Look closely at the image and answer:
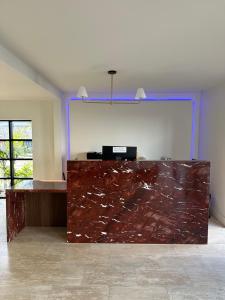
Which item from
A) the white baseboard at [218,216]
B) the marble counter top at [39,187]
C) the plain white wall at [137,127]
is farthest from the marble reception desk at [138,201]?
the plain white wall at [137,127]

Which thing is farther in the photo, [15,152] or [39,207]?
[15,152]

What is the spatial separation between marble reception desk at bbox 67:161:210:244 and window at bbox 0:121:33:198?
120 inches

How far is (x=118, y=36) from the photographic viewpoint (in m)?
2.22

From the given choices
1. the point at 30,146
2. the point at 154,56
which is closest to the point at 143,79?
the point at 154,56

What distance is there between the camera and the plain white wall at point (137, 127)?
563 cm

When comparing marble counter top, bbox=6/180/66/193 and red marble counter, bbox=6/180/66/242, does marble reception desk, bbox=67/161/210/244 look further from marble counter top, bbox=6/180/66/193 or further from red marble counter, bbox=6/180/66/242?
red marble counter, bbox=6/180/66/242

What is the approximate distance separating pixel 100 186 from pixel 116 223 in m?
0.62

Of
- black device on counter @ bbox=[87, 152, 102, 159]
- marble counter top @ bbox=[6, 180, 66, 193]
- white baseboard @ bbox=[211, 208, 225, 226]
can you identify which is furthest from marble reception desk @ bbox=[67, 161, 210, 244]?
black device on counter @ bbox=[87, 152, 102, 159]

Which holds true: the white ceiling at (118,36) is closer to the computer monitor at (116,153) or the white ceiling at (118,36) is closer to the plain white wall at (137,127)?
the computer monitor at (116,153)

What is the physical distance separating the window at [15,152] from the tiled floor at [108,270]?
8.83 ft

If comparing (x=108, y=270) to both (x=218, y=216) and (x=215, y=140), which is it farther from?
(x=215, y=140)

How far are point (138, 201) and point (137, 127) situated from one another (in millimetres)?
2657

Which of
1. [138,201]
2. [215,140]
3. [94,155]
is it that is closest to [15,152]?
[94,155]

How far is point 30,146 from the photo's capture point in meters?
5.92
